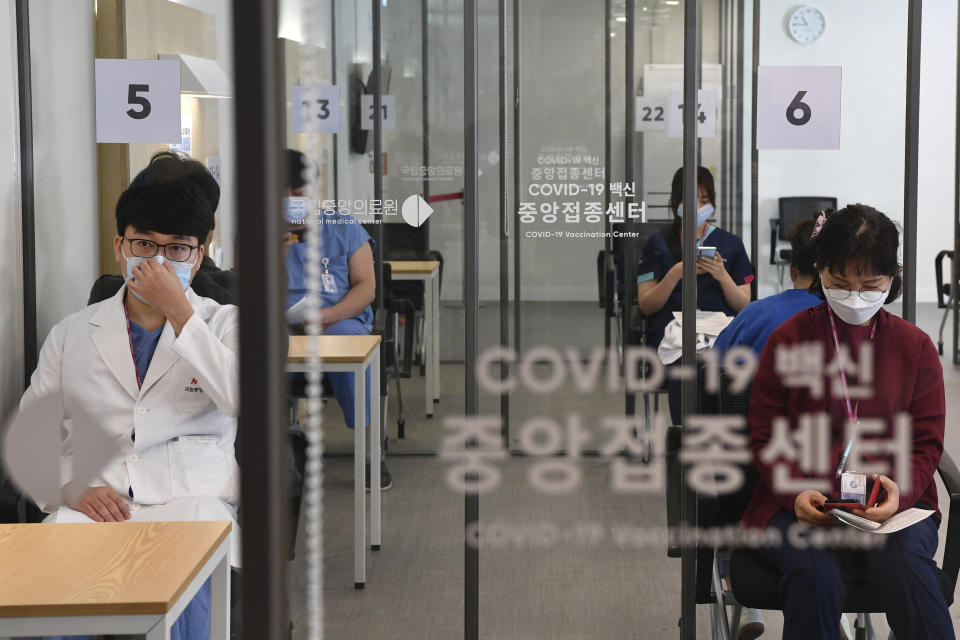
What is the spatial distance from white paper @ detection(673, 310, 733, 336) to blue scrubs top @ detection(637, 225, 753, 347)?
2 centimetres

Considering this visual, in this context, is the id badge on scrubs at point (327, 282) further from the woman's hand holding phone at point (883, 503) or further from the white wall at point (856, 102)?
the white wall at point (856, 102)

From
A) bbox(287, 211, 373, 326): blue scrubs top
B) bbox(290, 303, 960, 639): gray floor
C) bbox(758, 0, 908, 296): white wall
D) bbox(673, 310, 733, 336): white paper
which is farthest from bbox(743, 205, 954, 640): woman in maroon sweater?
bbox(287, 211, 373, 326): blue scrubs top

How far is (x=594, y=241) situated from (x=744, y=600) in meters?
1.13

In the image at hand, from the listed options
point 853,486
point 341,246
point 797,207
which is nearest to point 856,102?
point 797,207

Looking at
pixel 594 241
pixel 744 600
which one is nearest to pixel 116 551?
pixel 744 600

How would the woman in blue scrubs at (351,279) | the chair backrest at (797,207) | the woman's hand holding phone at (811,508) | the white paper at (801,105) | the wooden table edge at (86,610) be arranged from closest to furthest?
the wooden table edge at (86,610) < the woman's hand holding phone at (811,508) < the woman in blue scrubs at (351,279) < the white paper at (801,105) < the chair backrest at (797,207)

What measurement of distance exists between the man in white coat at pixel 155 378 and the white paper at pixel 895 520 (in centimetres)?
140

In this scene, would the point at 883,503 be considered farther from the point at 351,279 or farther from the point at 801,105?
the point at 351,279

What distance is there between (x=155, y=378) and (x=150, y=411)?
0.08 m

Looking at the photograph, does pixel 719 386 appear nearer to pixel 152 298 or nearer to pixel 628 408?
pixel 628 408

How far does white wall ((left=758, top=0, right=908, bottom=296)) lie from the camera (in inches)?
112

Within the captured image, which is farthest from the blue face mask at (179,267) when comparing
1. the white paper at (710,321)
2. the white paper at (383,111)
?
the white paper at (710,321)

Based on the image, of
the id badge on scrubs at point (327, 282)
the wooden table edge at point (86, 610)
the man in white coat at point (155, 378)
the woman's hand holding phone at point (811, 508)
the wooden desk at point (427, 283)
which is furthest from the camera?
the wooden desk at point (427, 283)

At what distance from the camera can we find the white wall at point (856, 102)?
2.85 m
